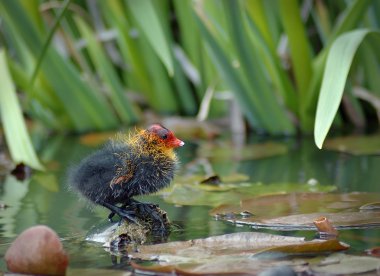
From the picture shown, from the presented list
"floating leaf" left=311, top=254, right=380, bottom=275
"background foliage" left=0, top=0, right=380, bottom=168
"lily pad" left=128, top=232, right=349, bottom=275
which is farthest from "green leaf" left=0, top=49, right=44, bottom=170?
"floating leaf" left=311, top=254, right=380, bottom=275

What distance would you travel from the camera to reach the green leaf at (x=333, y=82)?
3.34 meters

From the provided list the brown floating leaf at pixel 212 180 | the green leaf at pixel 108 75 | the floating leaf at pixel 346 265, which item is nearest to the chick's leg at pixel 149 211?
the floating leaf at pixel 346 265

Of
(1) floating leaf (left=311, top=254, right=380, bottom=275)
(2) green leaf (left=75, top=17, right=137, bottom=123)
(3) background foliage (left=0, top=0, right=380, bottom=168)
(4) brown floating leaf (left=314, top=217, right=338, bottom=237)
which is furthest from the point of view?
(2) green leaf (left=75, top=17, right=137, bottom=123)

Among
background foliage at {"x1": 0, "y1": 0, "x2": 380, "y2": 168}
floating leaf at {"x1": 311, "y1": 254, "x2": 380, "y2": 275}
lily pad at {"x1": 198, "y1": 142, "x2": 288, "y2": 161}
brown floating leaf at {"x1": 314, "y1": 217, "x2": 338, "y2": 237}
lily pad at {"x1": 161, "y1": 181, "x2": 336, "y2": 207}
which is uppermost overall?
background foliage at {"x1": 0, "y1": 0, "x2": 380, "y2": 168}

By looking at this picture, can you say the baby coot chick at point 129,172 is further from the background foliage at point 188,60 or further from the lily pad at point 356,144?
the lily pad at point 356,144

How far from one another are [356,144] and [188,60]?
6.65 ft

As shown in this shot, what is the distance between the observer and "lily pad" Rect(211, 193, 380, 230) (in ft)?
10.7

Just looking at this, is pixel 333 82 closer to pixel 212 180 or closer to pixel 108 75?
pixel 212 180

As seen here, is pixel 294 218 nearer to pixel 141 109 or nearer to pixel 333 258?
pixel 333 258

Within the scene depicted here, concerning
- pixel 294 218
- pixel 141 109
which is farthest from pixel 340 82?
pixel 141 109

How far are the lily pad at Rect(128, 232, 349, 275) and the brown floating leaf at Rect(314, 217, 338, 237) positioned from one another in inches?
5.6

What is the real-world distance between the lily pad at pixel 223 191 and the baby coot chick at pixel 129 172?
0.59 m

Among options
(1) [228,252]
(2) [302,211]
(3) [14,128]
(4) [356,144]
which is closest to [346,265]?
(1) [228,252]

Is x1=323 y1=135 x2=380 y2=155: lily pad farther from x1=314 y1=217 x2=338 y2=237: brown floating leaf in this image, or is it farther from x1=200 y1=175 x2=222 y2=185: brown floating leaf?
x1=314 y1=217 x2=338 y2=237: brown floating leaf
